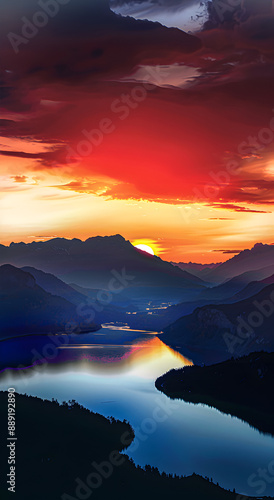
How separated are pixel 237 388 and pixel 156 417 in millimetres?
20566

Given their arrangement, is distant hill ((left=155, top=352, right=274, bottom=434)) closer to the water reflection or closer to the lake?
the lake

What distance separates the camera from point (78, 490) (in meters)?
51.2

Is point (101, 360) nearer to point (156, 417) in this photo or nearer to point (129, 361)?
point (129, 361)

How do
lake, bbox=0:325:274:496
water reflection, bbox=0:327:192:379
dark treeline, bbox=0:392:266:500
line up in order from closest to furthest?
dark treeline, bbox=0:392:266:500, lake, bbox=0:325:274:496, water reflection, bbox=0:327:192:379

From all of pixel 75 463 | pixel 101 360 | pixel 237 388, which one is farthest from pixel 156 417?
pixel 101 360

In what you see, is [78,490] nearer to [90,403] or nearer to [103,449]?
[103,449]

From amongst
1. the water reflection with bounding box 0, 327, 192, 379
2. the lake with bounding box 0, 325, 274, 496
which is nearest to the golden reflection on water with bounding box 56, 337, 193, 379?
the water reflection with bounding box 0, 327, 192, 379

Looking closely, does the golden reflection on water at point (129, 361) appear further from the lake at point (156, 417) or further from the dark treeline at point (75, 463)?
the dark treeline at point (75, 463)

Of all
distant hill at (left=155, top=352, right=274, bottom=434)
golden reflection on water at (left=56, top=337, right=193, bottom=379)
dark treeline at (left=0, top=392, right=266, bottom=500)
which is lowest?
dark treeline at (left=0, top=392, right=266, bottom=500)

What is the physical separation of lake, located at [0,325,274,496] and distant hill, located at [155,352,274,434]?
3248 millimetres

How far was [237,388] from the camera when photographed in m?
97.5

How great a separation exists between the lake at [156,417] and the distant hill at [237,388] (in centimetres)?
325

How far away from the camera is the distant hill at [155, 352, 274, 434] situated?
8838 cm

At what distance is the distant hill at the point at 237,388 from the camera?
88.4 metres
